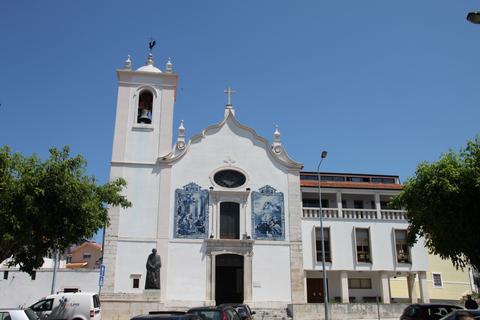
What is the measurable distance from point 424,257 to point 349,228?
5904 millimetres

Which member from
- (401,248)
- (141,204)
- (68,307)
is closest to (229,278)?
(141,204)

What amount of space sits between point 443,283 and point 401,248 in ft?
27.9

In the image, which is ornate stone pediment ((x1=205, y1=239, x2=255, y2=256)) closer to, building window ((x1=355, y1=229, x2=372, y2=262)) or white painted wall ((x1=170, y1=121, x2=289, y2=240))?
white painted wall ((x1=170, y1=121, x2=289, y2=240))

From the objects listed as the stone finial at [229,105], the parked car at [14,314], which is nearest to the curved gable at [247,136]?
the stone finial at [229,105]

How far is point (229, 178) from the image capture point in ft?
116

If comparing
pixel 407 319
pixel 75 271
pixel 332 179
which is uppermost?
pixel 332 179

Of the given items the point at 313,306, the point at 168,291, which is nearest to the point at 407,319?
the point at 313,306

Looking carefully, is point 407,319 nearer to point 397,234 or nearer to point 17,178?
point 17,178

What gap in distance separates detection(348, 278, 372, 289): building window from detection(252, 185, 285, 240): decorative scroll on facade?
24.1ft

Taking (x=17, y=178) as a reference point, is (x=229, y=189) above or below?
above

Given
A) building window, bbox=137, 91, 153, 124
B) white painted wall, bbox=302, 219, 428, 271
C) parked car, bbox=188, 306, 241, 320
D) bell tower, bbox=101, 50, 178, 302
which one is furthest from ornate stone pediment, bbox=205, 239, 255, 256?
parked car, bbox=188, 306, 241, 320

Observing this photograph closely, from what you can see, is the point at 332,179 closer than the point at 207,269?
No

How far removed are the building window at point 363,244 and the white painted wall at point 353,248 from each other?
0.34m

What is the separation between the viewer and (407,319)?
18375mm
